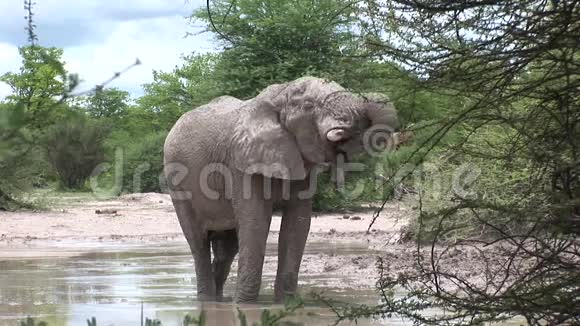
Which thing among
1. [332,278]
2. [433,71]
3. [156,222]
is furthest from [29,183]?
[433,71]

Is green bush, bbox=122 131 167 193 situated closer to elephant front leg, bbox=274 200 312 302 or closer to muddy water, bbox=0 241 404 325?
muddy water, bbox=0 241 404 325

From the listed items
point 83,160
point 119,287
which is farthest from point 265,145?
point 83,160

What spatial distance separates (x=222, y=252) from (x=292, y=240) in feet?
4.57

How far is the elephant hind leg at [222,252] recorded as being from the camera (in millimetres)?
10562

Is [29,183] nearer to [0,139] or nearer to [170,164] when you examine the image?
[170,164]

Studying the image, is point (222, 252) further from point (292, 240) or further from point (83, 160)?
point (83, 160)

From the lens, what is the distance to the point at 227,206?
9906 millimetres

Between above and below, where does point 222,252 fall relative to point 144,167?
below

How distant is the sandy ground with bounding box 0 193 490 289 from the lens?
13.3 meters

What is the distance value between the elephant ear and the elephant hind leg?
1.23 meters

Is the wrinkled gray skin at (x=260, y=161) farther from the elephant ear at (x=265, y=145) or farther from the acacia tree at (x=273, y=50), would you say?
the acacia tree at (x=273, y=50)

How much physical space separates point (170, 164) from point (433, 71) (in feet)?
22.4

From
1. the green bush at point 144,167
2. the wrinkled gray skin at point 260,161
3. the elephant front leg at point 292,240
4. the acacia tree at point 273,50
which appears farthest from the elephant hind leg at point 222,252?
the green bush at point 144,167

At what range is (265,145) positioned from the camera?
369 inches
